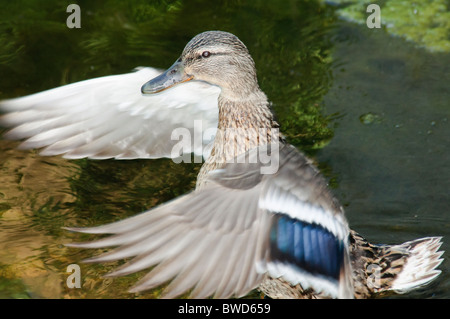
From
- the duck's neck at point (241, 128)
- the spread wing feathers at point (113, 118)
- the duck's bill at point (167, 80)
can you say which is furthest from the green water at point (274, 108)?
the duck's bill at point (167, 80)

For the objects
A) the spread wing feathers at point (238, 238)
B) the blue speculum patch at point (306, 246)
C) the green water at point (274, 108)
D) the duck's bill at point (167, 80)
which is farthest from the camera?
the green water at point (274, 108)

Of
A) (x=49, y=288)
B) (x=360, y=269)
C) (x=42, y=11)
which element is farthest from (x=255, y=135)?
(x=42, y=11)

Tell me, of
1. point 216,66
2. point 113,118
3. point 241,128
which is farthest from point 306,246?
point 113,118

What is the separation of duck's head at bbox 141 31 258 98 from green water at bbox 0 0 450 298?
0.96 m

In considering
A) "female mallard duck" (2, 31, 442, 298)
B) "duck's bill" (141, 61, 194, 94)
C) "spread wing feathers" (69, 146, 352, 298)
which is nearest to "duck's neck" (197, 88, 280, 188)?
"female mallard duck" (2, 31, 442, 298)

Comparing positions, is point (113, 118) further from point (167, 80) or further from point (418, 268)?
point (418, 268)

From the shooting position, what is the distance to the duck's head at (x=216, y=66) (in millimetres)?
3824

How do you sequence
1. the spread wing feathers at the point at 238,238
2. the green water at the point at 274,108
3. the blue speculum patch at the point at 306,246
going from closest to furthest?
the spread wing feathers at the point at 238,238 < the blue speculum patch at the point at 306,246 < the green water at the point at 274,108

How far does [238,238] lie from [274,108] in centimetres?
231

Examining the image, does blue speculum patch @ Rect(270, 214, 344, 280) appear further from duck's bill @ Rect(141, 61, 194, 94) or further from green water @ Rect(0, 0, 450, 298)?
duck's bill @ Rect(141, 61, 194, 94)

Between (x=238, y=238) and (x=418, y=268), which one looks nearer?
(x=238, y=238)

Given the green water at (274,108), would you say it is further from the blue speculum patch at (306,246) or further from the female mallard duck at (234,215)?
the blue speculum patch at (306,246)

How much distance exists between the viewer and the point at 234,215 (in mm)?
3045

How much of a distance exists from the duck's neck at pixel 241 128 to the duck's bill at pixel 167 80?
0.28 meters
